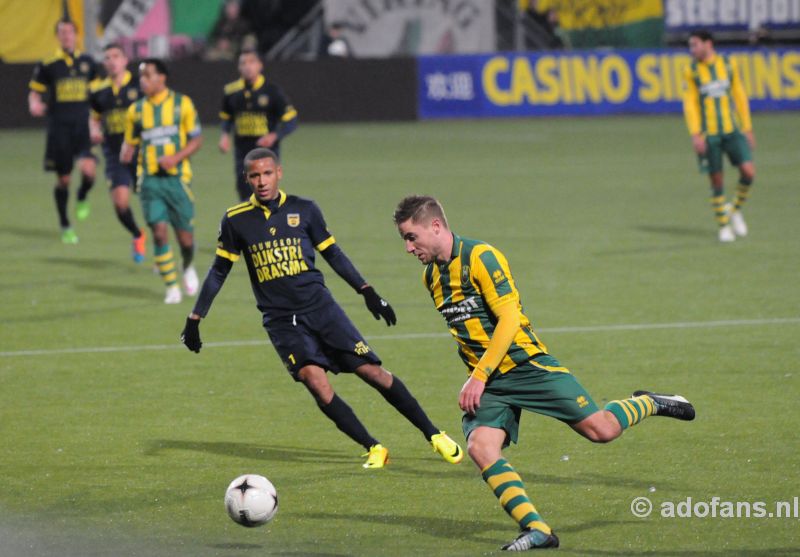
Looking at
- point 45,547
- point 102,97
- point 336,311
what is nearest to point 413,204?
point 336,311

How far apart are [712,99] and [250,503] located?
1149 centimetres

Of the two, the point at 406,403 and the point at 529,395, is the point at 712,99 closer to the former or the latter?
the point at 406,403

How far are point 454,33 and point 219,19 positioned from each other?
265 inches

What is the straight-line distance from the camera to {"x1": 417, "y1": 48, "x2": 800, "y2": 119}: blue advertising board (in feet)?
115

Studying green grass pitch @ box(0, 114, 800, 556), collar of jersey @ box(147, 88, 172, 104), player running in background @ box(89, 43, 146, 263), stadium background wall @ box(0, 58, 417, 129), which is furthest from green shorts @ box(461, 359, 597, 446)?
stadium background wall @ box(0, 58, 417, 129)

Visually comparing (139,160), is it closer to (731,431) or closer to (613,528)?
(731,431)

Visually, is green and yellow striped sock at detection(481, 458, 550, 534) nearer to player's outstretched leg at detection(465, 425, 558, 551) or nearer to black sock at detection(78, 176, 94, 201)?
player's outstretched leg at detection(465, 425, 558, 551)

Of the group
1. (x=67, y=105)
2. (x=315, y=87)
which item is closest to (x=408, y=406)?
(x=67, y=105)

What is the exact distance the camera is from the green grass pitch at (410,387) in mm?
7270

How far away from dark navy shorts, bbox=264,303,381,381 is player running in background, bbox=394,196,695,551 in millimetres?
1305

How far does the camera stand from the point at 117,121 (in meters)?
16.5

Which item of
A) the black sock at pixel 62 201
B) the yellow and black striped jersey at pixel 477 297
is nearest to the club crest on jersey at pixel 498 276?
the yellow and black striped jersey at pixel 477 297

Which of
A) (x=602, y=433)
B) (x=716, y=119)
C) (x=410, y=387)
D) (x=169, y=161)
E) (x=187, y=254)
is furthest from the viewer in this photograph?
(x=716, y=119)

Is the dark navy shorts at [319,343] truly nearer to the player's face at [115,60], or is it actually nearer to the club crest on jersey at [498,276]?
the club crest on jersey at [498,276]
